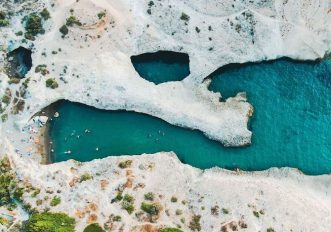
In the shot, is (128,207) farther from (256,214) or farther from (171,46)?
(171,46)

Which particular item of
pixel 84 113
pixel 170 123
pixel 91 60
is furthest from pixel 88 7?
pixel 170 123

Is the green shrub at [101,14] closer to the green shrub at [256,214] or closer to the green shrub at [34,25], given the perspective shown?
the green shrub at [34,25]

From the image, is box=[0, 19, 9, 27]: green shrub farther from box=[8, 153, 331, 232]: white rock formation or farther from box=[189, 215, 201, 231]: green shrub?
box=[189, 215, 201, 231]: green shrub

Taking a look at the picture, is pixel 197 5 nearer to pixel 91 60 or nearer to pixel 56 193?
pixel 91 60

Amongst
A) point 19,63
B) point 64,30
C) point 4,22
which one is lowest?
point 19,63

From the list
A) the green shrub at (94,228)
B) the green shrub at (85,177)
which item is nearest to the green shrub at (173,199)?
the green shrub at (94,228)

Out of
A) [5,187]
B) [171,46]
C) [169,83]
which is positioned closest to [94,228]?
[5,187]
